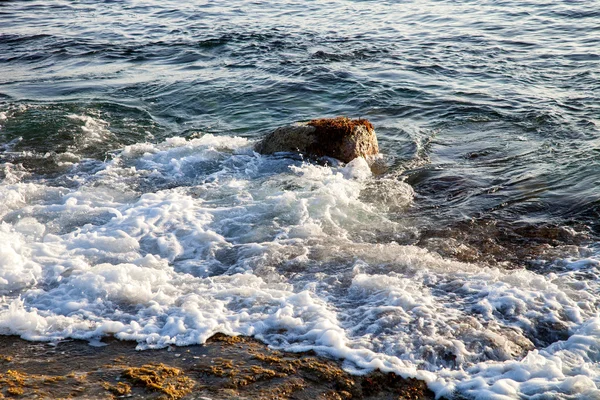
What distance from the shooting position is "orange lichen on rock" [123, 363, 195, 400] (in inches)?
162

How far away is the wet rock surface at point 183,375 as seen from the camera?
410 cm

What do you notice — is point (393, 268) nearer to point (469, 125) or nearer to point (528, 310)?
point (528, 310)

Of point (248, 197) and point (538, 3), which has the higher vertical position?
point (538, 3)

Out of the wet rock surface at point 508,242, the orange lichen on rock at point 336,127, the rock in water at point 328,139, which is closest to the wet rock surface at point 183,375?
the wet rock surface at point 508,242

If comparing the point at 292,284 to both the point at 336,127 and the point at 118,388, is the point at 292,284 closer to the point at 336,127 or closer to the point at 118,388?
the point at 118,388

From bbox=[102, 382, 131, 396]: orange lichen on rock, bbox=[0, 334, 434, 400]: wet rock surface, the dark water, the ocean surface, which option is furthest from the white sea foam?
the dark water

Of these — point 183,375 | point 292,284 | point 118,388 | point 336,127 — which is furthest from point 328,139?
point 118,388

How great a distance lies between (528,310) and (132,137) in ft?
23.9

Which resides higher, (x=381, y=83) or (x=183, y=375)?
(x=381, y=83)

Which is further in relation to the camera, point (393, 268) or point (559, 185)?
point (559, 185)

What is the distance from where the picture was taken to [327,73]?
531 inches

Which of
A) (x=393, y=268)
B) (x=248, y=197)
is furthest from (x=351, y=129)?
(x=393, y=268)

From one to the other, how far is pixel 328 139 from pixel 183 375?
5.38 metres

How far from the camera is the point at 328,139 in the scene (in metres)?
9.09
